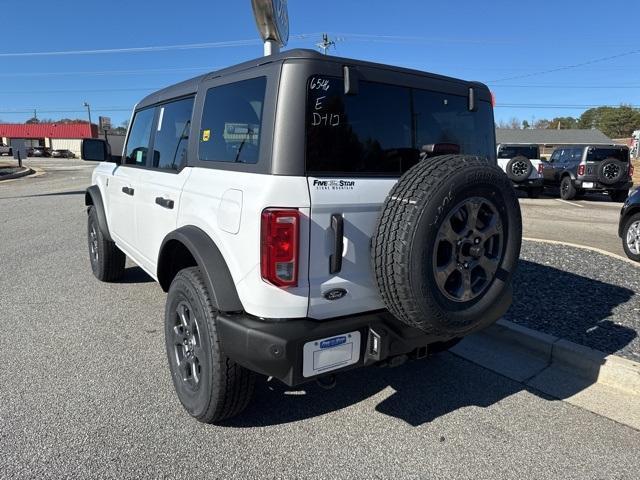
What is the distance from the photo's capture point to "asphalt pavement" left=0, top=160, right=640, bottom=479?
2430mm

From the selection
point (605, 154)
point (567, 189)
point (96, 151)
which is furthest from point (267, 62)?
point (605, 154)

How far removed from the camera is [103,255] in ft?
17.2

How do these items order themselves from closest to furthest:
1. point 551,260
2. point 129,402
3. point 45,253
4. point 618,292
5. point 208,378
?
point 208,378 < point 129,402 < point 618,292 < point 551,260 < point 45,253

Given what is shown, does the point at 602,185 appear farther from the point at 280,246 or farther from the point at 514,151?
the point at 280,246

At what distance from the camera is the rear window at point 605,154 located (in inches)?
613

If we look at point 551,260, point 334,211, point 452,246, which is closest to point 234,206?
point 334,211

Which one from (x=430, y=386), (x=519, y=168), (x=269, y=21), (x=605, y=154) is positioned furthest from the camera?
(x=605, y=154)

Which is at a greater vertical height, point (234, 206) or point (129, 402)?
point (234, 206)

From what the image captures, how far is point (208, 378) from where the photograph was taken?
258 cm

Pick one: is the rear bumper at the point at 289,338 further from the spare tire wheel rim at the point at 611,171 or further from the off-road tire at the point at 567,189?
the off-road tire at the point at 567,189

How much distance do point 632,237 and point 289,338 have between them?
630 cm

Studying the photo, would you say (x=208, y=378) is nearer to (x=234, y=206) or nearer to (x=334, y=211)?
(x=234, y=206)

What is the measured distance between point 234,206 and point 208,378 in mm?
966

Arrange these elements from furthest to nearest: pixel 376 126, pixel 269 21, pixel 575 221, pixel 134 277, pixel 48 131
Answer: pixel 48 131, pixel 575 221, pixel 269 21, pixel 134 277, pixel 376 126
